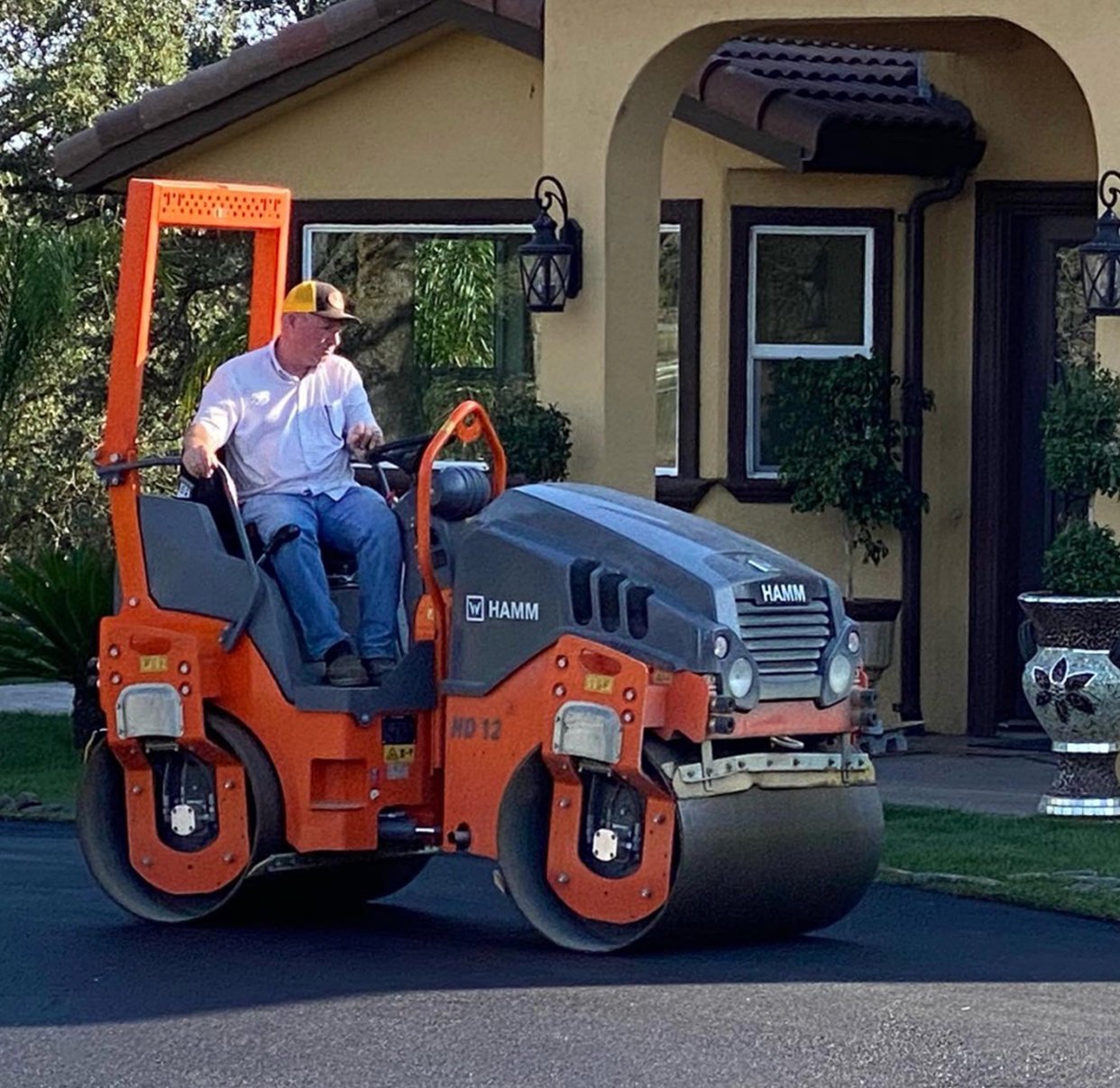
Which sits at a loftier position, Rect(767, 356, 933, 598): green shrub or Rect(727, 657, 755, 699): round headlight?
Rect(767, 356, 933, 598): green shrub

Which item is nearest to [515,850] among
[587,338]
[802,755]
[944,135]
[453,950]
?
[453,950]

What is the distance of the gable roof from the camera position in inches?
504

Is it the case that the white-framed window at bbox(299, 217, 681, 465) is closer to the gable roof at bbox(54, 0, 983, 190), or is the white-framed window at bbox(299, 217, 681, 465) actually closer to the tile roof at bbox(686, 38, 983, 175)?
the gable roof at bbox(54, 0, 983, 190)

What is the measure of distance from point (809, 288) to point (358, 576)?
5.98 m

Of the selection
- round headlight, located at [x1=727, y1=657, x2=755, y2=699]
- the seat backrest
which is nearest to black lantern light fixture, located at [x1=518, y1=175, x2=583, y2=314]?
the seat backrest

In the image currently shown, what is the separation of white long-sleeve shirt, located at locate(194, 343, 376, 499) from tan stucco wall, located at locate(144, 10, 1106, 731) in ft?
12.1

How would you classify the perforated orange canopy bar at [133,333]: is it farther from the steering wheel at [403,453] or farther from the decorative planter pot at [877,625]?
the decorative planter pot at [877,625]

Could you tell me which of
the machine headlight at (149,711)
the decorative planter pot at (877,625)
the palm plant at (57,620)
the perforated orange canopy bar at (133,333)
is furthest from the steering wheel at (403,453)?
the decorative planter pot at (877,625)

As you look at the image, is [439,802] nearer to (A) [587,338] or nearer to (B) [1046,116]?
(A) [587,338]

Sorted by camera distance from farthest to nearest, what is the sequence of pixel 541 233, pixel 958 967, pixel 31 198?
pixel 31 198 < pixel 541 233 < pixel 958 967

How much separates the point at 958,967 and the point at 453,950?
4.75 ft

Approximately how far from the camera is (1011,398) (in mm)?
13414

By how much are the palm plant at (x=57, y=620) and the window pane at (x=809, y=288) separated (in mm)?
3590

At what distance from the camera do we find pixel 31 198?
25.0 meters
